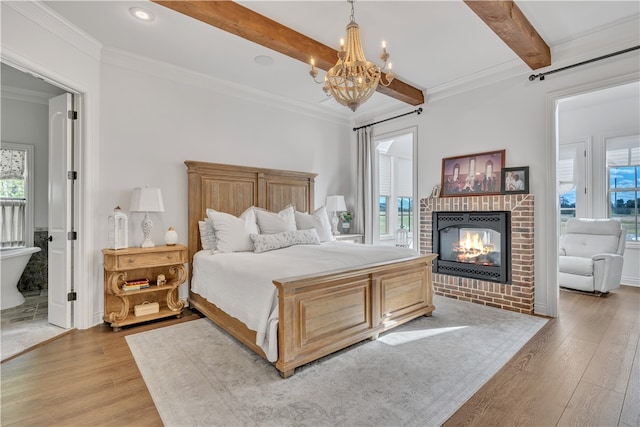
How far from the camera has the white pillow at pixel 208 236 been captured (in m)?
3.66

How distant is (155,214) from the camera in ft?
11.8

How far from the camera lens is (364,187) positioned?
18.0ft

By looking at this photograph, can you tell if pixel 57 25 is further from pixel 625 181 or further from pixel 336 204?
pixel 625 181

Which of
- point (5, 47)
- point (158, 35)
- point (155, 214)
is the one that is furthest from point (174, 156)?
point (5, 47)

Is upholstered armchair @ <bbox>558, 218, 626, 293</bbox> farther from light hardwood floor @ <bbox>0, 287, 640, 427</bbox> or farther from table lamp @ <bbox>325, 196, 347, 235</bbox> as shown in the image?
table lamp @ <bbox>325, 196, 347, 235</bbox>

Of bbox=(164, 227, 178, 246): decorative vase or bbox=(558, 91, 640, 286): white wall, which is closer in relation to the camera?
bbox=(164, 227, 178, 246): decorative vase

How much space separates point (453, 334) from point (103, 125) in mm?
4155

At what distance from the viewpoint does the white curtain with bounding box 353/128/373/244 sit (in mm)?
5445

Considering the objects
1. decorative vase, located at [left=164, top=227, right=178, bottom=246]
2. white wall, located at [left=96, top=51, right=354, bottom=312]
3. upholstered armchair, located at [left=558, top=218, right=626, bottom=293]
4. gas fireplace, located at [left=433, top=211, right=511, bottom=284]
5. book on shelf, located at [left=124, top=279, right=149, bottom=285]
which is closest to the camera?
book on shelf, located at [left=124, top=279, right=149, bottom=285]

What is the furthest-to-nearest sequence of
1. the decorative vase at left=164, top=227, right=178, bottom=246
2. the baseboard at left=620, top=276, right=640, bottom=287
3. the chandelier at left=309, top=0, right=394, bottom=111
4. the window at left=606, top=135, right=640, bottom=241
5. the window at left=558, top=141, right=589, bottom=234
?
the window at left=558, top=141, right=589, bottom=234 < the window at left=606, top=135, right=640, bottom=241 < the baseboard at left=620, top=276, right=640, bottom=287 < the decorative vase at left=164, top=227, right=178, bottom=246 < the chandelier at left=309, top=0, right=394, bottom=111

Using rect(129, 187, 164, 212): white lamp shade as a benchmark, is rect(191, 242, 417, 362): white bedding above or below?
below

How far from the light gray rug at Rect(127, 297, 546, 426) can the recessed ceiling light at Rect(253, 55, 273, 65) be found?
299 centimetres

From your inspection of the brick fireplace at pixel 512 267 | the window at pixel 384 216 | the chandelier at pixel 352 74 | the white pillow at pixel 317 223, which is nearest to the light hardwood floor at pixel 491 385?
the brick fireplace at pixel 512 267

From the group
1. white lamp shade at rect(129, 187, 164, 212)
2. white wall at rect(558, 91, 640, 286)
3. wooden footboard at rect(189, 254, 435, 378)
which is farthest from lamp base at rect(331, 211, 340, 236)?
white wall at rect(558, 91, 640, 286)
